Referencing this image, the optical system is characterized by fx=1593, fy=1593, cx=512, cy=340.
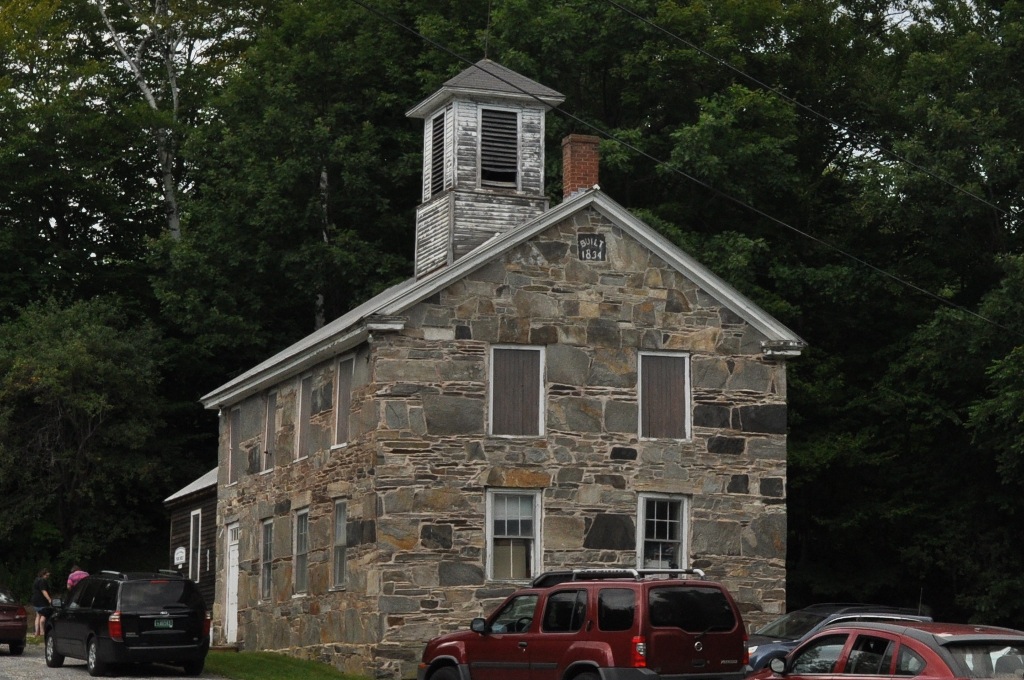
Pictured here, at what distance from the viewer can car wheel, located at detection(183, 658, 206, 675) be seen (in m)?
25.0

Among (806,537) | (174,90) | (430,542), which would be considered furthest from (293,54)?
(430,542)

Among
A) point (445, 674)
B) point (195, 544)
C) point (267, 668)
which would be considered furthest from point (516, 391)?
point (195, 544)

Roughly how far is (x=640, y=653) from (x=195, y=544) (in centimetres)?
2299

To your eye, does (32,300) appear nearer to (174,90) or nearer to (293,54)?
(174,90)

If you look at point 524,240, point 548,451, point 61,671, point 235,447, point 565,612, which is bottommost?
point 61,671

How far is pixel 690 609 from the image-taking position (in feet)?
60.1

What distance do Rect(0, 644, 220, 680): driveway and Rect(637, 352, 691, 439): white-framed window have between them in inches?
346

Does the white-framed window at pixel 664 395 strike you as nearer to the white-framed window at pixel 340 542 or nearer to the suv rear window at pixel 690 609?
the white-framed window at pixel 340 542

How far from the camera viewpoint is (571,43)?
42.0 meters

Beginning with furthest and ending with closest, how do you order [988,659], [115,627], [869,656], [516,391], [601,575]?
1. [516,391]
2. [115,627]
3. [601,575]
4. [869,656]
5. [988,659]

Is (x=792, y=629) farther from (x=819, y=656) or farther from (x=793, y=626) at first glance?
(x=819, y=656)

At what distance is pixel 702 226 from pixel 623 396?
15.0 m

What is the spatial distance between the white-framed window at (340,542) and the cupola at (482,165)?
221 inches

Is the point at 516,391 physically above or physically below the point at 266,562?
above
